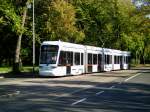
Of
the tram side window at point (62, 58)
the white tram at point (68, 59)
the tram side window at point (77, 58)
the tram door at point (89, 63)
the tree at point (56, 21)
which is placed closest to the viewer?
the white tram at point (68, 59)

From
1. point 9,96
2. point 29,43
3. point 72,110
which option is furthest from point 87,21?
point 72,110

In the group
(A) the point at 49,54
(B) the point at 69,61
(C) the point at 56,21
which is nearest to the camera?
(A) the point at 49,54

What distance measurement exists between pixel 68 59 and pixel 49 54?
2440 millimetres

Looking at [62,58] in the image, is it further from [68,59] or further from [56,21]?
[56,21]

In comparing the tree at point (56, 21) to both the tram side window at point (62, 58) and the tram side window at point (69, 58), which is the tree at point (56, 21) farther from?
the tram side window at point (62, 58)

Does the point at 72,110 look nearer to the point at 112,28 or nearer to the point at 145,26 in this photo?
the point at 145,26

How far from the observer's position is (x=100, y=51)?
184 feet

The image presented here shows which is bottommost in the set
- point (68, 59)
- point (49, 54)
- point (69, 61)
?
point (69, 61)

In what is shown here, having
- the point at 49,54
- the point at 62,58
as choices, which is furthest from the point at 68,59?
the point at 49,54

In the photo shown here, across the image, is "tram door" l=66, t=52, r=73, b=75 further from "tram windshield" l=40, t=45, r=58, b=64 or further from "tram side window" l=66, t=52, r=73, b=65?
"tram windshield" l=40, t=45, r=58, b=64

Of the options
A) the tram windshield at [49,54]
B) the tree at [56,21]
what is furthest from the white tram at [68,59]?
the tree at [56,21]

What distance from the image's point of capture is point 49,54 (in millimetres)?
40594

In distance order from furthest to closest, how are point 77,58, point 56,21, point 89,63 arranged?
point 56,21
point 89,63
point 77,58

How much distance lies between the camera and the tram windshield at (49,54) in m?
40.2
